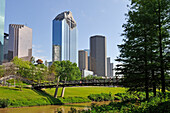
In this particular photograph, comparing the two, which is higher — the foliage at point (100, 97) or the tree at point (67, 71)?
the tree at point (67, 71)

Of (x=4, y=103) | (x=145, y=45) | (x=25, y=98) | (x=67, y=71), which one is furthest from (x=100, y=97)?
(x=67, y=71)

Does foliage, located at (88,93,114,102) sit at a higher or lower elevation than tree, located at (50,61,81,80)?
lower

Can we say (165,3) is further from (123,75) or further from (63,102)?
(63,102)

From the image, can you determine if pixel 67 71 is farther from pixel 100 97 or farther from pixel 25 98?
pixel 25 98

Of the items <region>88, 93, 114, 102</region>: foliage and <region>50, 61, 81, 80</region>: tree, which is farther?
<region>50, 61, 81, 80</region>: tree

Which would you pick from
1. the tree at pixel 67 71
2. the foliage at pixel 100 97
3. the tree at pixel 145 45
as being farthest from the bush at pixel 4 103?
the tree at pixel 67 71

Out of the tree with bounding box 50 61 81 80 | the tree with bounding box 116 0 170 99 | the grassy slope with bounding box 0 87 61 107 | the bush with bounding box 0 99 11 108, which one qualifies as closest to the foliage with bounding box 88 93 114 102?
the grassy slope with bounding box 0 87 61 107

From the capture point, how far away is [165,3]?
70.5 ft

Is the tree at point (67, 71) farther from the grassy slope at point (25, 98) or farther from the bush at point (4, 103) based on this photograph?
the bush at point (4, 103)

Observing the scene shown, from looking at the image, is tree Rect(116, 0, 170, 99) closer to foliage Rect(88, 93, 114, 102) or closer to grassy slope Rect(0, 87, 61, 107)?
grassy slope Rect(0, 87, 61, 107)

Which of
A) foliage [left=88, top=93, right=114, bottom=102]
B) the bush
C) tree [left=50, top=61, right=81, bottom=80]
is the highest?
tree [left=50, top=61, right=81, bottom=80]

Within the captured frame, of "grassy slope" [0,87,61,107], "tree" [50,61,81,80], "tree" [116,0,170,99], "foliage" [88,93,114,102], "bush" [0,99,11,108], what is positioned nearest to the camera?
"tree" [116,0,170,99]

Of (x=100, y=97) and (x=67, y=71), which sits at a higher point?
(x=67, y=71)

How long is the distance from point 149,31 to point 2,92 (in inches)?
1426
